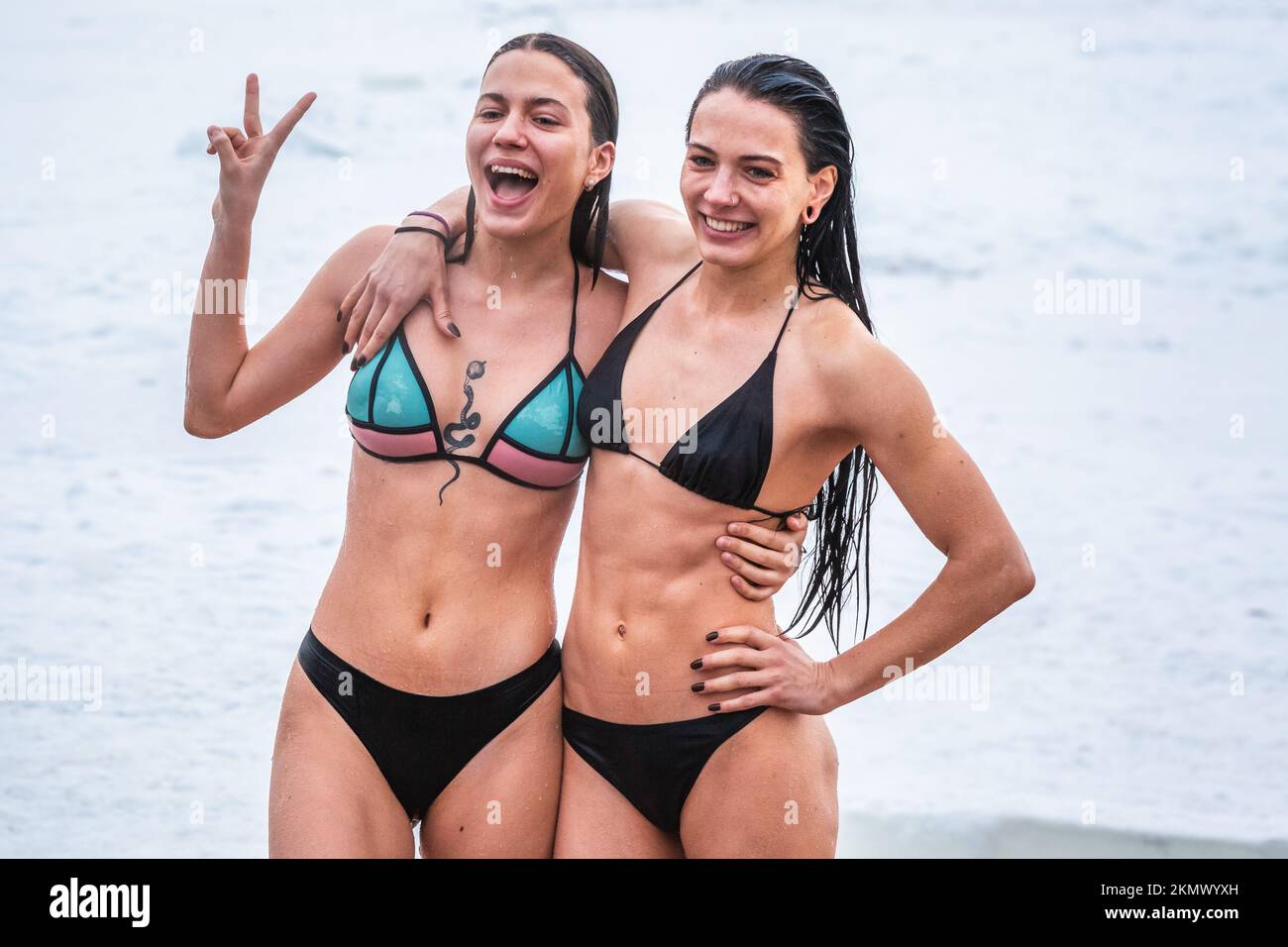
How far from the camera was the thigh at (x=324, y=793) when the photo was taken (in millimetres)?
2697

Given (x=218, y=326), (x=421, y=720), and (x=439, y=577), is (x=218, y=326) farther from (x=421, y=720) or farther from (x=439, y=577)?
(x=421, y=720)

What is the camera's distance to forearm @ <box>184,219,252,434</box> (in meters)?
2.83

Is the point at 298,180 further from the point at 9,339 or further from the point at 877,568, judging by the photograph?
the point at 877,568

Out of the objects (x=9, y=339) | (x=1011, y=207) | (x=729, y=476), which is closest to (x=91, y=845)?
(x=729, y=476)

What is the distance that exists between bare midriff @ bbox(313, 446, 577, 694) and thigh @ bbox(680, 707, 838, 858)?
424 mm

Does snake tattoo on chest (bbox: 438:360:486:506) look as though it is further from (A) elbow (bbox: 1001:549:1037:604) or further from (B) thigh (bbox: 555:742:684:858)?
(A) elbow (bbox: 1001:549:1037:604)

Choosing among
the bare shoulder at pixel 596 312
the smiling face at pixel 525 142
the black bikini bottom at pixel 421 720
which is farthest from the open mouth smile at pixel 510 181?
the black bikini bottom at pixel 421 720

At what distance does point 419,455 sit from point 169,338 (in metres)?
8.48

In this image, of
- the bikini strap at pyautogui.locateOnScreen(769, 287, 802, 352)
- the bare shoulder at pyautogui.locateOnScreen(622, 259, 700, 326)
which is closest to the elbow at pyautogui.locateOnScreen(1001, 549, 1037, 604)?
the bikini strap at pyautogui.locateOnScreen(769, 287, 802, 352)

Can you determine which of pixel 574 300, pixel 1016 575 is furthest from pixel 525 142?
pixel 1016 575

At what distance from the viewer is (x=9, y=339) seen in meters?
10.2

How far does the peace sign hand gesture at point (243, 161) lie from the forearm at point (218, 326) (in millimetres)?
32

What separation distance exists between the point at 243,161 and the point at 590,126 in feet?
2.14

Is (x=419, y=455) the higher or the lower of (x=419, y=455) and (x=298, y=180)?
the lower
